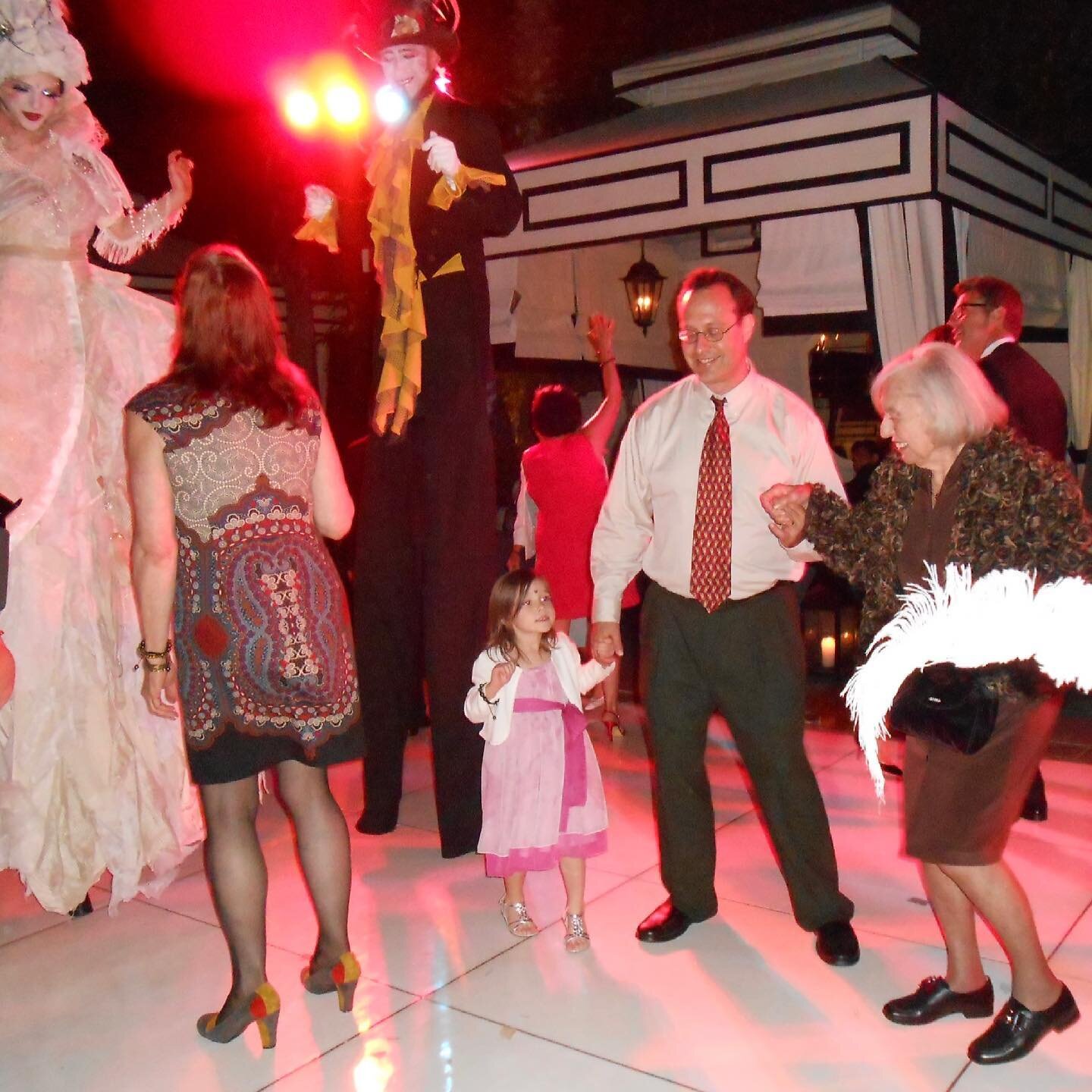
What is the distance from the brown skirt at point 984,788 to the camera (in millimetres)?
2365

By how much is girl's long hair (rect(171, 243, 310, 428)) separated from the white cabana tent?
3.98 meters

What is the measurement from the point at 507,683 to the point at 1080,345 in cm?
695

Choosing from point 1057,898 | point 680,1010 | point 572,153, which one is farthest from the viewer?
point 572,153

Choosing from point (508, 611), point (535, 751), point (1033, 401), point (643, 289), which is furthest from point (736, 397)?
point (643, 289)

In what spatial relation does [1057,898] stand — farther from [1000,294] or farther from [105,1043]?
[105,1043]

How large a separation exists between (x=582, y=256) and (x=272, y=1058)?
22.9ft

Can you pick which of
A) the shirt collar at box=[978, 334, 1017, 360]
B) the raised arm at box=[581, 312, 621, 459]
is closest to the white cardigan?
the shirt collar at box=[978, 334, 1017, 360]

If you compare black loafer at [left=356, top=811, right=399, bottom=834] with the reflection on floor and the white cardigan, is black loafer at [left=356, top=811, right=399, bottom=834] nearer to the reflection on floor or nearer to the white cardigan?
the reflection on floor

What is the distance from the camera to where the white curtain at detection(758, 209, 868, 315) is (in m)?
5.84

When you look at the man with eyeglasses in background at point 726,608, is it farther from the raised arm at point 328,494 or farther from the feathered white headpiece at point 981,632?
the raised arm at point 328,494

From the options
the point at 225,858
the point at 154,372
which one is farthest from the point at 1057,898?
the point at 154,372

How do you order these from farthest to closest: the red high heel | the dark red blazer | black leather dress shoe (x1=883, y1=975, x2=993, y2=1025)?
1. the red high heel
2. the dark red blazer
3. black leather dress shoe (x1=883, y1=975, x2=993, y2=1025)

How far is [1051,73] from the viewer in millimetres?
8969

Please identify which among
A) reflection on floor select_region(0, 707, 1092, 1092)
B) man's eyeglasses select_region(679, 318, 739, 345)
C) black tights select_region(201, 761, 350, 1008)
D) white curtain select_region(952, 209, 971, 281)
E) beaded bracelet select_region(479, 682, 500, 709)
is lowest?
reflection on floor select_region(0, 707, 1092, 1092)
